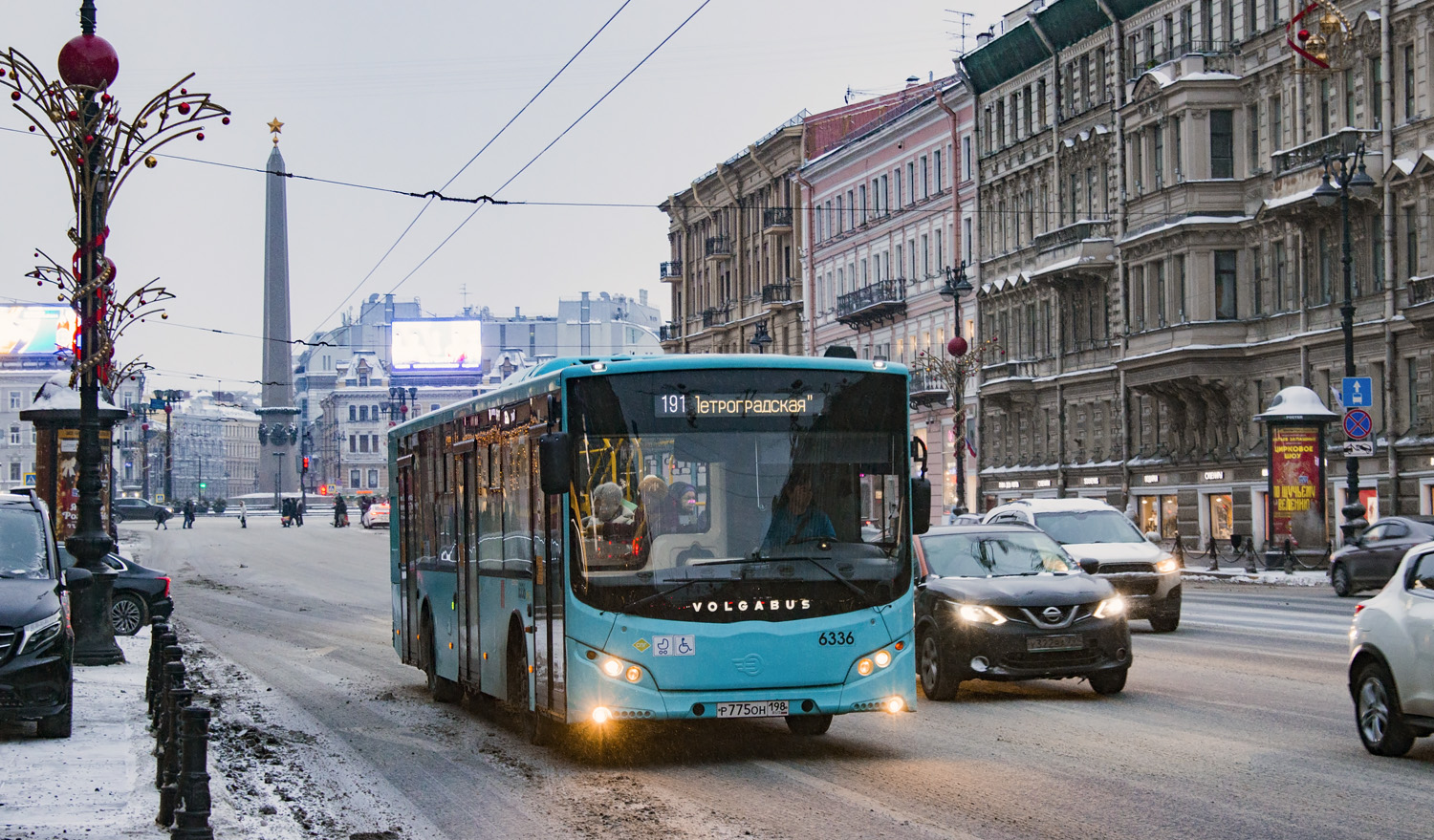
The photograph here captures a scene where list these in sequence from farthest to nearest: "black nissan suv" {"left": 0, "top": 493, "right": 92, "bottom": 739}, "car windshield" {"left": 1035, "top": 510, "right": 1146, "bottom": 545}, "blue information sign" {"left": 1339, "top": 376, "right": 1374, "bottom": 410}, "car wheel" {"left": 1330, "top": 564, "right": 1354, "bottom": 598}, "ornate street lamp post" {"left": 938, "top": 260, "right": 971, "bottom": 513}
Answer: "ornate street lamp post" {"left": 938, "top": 260, "right": 971, "bottom": 513} < "blue information sign" {"left": 1339, "top": 376, "right": 1374, "bottom": 410} < "car wheel" {"left": 1330, "top": 564, "right": 1354, "bottom": 598} < "car windshield" {"left": 1035, "top": 510, "right": 1146, "bottom": 545} < "black nissan suv" {"left": 0, "top": 493, "right": 92, "bottom": 739}

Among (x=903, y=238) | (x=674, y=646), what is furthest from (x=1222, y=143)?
(x=674, y=646)

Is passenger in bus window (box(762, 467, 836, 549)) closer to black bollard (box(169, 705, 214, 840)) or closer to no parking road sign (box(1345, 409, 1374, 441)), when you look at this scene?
black bollard (box(169, 705, 214, 840))

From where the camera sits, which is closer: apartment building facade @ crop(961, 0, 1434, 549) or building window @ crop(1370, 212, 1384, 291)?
apartment building facade @ crop(961, 0, 1434, 549)

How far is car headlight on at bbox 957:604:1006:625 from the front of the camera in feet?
53.6

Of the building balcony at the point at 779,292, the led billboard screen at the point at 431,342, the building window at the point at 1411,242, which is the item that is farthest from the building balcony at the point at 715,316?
the building window at the point at 1411,242

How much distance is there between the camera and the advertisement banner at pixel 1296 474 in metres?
38.6

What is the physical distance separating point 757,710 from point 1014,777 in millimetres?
1826

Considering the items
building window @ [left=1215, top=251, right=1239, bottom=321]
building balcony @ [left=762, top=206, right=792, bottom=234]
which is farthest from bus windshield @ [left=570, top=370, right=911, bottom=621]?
building balcony @ [left=762, top=206, right=792, bottom=234]

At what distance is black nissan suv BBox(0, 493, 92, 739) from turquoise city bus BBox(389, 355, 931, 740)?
3.49 m

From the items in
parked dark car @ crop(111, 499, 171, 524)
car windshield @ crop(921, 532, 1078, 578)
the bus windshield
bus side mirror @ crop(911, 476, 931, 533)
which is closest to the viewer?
the bus windshield

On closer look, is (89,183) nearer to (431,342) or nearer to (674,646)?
(674,646)

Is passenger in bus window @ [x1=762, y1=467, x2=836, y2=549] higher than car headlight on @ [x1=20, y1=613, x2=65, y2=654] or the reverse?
higher

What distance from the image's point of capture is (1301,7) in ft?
148

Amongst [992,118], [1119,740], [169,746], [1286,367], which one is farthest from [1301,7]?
[169,746]
